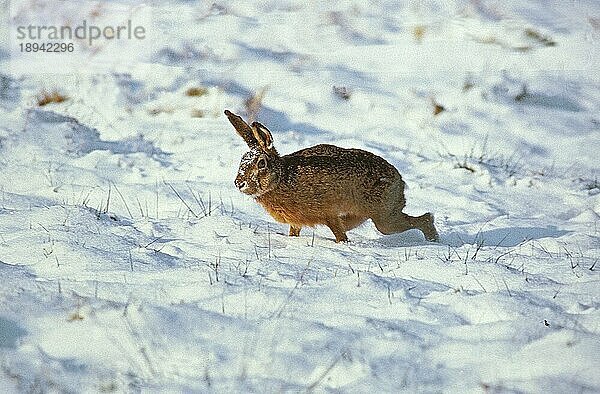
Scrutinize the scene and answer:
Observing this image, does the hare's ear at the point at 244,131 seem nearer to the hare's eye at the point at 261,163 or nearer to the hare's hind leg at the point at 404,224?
the hare's eye at the point at 261,163

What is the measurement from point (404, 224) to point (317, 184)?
80 centimetres

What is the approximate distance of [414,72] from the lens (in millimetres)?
10930

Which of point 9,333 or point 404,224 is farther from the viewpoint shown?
point 404,224

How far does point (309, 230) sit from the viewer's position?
19.9 ft

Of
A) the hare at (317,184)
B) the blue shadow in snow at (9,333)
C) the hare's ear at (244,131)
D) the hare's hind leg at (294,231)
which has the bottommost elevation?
the hare's hind leg at (294,231)

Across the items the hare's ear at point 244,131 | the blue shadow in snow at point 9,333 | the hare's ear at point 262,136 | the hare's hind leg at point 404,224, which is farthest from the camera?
the hare's hind leg at point 404,224

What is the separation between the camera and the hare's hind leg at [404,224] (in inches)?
221

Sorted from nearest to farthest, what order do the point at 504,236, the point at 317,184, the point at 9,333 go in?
1. the point at 9,333
2. the point at 317,184
3. the point at 504,236

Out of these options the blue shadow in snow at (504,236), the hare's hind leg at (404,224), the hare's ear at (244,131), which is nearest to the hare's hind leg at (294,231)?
the hare's hind leg at (404,224)

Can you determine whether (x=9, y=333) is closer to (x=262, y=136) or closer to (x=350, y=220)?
(x=262, y=136)

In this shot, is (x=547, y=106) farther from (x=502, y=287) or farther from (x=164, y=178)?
(x=502, y=287)

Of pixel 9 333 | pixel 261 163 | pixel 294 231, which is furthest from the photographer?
pixel 294 231

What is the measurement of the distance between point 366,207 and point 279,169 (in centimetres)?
69

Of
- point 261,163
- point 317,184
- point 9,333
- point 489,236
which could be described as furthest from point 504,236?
point 9,333
